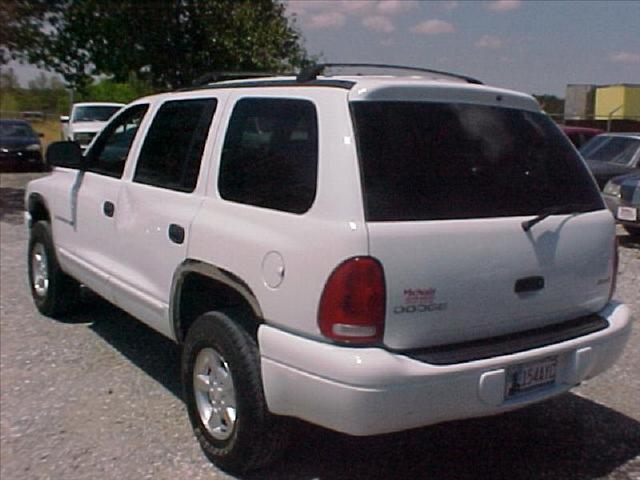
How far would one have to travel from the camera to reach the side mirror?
546 cm

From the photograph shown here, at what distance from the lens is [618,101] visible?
3222 cm

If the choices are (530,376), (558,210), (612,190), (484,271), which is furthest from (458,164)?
(612,190)

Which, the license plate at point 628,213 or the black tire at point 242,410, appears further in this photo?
the license plate at point 628,213

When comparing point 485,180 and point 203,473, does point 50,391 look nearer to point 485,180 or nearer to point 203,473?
point 203,473

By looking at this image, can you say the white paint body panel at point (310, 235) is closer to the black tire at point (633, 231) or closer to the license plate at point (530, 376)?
the license plate at point (530, 376)

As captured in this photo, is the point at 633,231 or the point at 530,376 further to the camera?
the point at 633,231

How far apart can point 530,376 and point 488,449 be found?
765 mm

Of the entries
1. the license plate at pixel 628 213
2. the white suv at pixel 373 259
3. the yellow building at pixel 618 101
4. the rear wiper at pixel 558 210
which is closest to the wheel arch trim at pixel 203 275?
the white suv at pixel 373 259

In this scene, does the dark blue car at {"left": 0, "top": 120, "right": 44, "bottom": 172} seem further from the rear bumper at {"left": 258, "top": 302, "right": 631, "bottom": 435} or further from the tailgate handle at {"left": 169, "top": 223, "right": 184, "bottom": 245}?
the rear bumper at {"left": 258, "top": 302, "right": 631, "bottom": 435}

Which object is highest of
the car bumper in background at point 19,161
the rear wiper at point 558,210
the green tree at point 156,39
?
the green tree at point 156,39

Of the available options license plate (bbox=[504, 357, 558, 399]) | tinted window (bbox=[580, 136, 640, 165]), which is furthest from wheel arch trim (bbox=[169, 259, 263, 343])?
tinted window (bbox=[580, 136, 640, 165])

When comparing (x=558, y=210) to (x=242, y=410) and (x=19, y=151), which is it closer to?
(x=242, y=410)

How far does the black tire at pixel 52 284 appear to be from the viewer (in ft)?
19.6

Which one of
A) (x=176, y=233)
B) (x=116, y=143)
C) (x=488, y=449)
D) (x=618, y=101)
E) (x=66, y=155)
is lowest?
(x=488, y=449)
